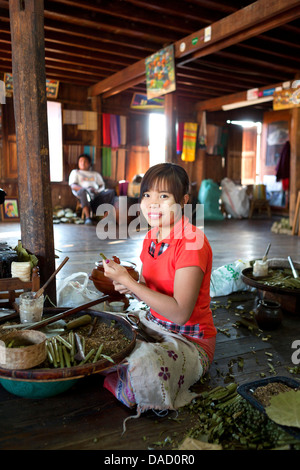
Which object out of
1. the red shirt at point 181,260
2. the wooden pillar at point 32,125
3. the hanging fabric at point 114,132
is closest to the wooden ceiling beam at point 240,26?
the wooden pillar at point 32,125

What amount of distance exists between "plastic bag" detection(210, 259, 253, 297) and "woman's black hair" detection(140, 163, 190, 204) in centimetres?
204

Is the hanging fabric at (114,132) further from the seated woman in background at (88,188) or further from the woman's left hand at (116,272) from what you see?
the woman's left hand at (116,272)

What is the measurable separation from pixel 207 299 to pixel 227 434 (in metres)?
0.67

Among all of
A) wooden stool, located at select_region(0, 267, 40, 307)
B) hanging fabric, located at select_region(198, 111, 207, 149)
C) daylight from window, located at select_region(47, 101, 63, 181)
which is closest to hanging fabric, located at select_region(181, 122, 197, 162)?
hanging fabric, located at select_region(198, 111, 207, 149)

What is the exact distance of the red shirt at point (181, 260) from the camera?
6.13ft

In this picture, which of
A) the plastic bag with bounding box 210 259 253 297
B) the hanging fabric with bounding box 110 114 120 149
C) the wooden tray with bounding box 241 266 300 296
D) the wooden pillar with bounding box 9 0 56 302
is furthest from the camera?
the hanging fabric with bounding box 110 114 120 149

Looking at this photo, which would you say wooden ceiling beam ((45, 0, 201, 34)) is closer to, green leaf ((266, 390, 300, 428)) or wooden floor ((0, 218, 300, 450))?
wooden floor ((0, 218, 300, 450))

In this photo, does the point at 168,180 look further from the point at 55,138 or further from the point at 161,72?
the point at 55,138

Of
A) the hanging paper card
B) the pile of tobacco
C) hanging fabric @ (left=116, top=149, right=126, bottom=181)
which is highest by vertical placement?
the hanging paper card

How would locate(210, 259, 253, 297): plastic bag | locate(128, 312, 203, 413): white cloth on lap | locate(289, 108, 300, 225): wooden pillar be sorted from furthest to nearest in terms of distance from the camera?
locate(289, 108, 300, 225): wooden pillar → locate(210, 259, 253, 297): plastic bag → locate(128, 312, 203, 413): white cloth on lap

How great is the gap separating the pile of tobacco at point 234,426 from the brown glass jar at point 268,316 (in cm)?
108

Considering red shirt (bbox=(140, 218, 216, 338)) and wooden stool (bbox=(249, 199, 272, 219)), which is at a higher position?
red shirt (bbox=(140, 218, 216, 338))

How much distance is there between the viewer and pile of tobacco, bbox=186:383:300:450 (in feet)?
5.02

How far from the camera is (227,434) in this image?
1630mm
